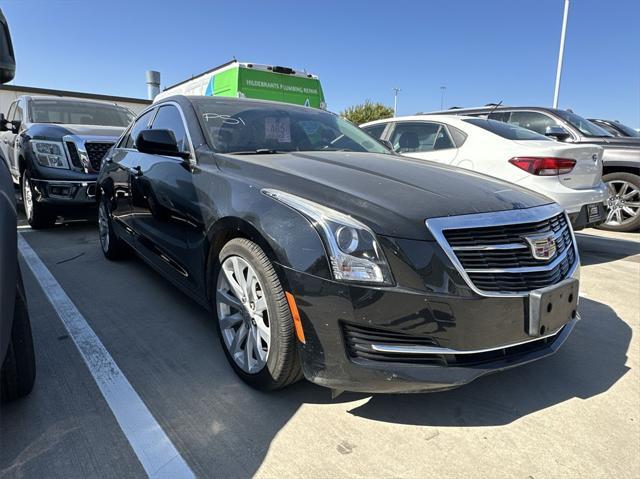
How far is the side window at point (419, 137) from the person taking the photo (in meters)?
5.18

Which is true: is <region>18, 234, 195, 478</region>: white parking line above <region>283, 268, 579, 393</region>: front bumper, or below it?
below

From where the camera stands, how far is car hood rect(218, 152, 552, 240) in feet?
6.06

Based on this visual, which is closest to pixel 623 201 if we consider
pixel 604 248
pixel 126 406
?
pixel 604 248

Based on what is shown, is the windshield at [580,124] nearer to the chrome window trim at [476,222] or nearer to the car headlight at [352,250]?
the chrome window trim at [476,222]

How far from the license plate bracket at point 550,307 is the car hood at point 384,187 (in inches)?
16.3

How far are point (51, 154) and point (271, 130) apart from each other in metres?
4.00

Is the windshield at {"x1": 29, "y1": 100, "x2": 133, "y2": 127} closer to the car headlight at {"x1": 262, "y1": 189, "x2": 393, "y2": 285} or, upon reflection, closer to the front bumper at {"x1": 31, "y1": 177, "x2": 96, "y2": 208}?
the front bumper at {"x1": 31, "y1": 177, "x2": 96, "y2": 208}

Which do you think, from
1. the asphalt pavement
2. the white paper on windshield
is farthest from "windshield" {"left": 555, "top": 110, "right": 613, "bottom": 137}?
the white paper on windshield

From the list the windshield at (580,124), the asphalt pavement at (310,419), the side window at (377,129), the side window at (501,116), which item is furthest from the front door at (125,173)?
the windshield at (580,124)

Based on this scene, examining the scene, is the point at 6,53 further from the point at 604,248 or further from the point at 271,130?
the point at 604,248

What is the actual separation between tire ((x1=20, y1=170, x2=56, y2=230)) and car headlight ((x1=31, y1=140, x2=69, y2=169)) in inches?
15.0

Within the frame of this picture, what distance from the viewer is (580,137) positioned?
20.4 ft

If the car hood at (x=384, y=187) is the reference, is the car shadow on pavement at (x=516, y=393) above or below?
below

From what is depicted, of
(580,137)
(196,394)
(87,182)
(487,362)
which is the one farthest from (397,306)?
(580,137)
